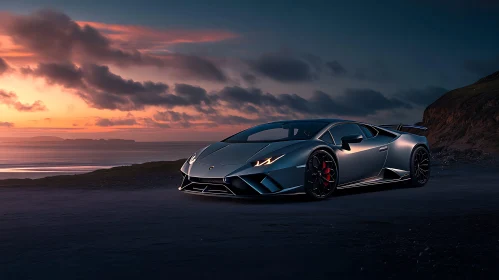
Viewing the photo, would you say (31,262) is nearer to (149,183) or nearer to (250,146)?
(250,146)

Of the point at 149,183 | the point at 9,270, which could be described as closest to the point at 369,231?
the point at 9,270

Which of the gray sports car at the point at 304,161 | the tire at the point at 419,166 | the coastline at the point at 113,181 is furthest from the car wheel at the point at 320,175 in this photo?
the coastline at the point at 113,181

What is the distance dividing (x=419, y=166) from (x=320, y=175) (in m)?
3.33

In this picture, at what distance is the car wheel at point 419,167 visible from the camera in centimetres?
1279

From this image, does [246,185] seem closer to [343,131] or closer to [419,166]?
[343,131]

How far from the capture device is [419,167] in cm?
1298

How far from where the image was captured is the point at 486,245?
20.5 ft

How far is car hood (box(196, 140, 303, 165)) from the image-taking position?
10180 millimetres

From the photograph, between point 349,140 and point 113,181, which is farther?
point 113,181

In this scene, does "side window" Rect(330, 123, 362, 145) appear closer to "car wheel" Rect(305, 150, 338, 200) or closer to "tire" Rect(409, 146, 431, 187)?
"car wheel" Rect(305, 150, 338, 200)

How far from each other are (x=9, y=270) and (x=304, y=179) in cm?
571

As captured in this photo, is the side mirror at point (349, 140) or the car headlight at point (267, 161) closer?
the car headlight at point (267, 161)

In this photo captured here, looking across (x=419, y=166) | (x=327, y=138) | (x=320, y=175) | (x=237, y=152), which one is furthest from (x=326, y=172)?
(x=419, y=166)

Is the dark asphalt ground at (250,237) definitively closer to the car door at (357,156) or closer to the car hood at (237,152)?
the car door at (357,156)
